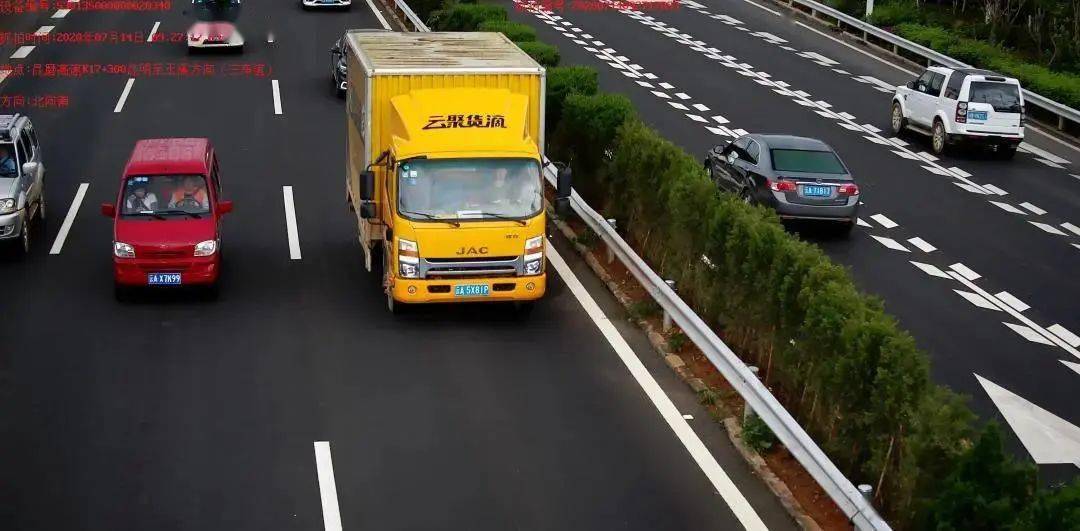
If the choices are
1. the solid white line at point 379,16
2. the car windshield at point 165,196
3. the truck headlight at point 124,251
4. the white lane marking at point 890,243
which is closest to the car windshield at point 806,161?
the white lane marking at point 890,243

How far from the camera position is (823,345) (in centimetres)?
1369

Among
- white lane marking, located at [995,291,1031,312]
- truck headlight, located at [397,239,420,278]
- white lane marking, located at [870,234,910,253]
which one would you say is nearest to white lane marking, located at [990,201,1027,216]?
white lane marking, located at [870,234,910,253]

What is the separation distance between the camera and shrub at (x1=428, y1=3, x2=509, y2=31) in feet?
115

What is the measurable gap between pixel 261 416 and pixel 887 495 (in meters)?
6.36

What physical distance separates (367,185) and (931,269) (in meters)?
9.07

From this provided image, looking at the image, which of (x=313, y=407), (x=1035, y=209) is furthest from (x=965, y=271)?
(x=313, y=407)

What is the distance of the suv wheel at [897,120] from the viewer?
107ft

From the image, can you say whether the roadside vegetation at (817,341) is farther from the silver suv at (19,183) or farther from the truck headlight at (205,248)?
the silver suv at (19,183)

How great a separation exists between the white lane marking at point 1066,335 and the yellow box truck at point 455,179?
269 inches

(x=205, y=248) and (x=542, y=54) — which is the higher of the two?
(x=542, y=54)

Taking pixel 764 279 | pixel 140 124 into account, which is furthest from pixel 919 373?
pixel 140 124

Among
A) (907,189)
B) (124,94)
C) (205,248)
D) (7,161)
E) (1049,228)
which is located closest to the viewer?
(205,248)

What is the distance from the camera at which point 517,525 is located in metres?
12.6

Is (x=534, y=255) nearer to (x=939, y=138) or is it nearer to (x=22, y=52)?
(x=939, y=138)
